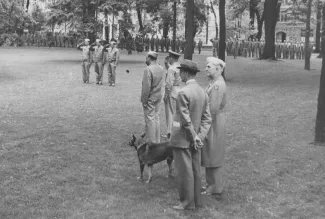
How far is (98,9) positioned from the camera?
3569 centimetres

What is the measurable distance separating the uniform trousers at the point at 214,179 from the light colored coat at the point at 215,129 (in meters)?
0.13

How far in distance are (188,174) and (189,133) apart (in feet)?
1.87

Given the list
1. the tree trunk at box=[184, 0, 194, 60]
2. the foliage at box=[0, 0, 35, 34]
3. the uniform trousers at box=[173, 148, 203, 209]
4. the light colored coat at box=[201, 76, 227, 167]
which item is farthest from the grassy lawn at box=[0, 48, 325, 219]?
the foliage at box=[0, 0, 35, 34]

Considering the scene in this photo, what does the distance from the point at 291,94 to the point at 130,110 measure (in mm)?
7134

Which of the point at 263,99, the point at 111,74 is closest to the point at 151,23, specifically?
the point at 111,74

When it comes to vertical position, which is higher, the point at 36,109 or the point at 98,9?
the point at 98,9

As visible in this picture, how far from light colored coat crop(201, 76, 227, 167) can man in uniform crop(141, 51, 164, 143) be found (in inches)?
88.4

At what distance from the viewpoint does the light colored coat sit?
750 cm

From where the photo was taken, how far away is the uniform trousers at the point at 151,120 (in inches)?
395

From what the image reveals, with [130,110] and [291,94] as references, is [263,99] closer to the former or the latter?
[291,94]

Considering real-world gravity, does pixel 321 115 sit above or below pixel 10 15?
below

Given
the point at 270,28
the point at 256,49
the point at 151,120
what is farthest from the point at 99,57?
the point at 256,49

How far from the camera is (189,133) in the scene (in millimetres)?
6879

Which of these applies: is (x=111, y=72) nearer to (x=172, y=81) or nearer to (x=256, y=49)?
(x=172, y=81)
